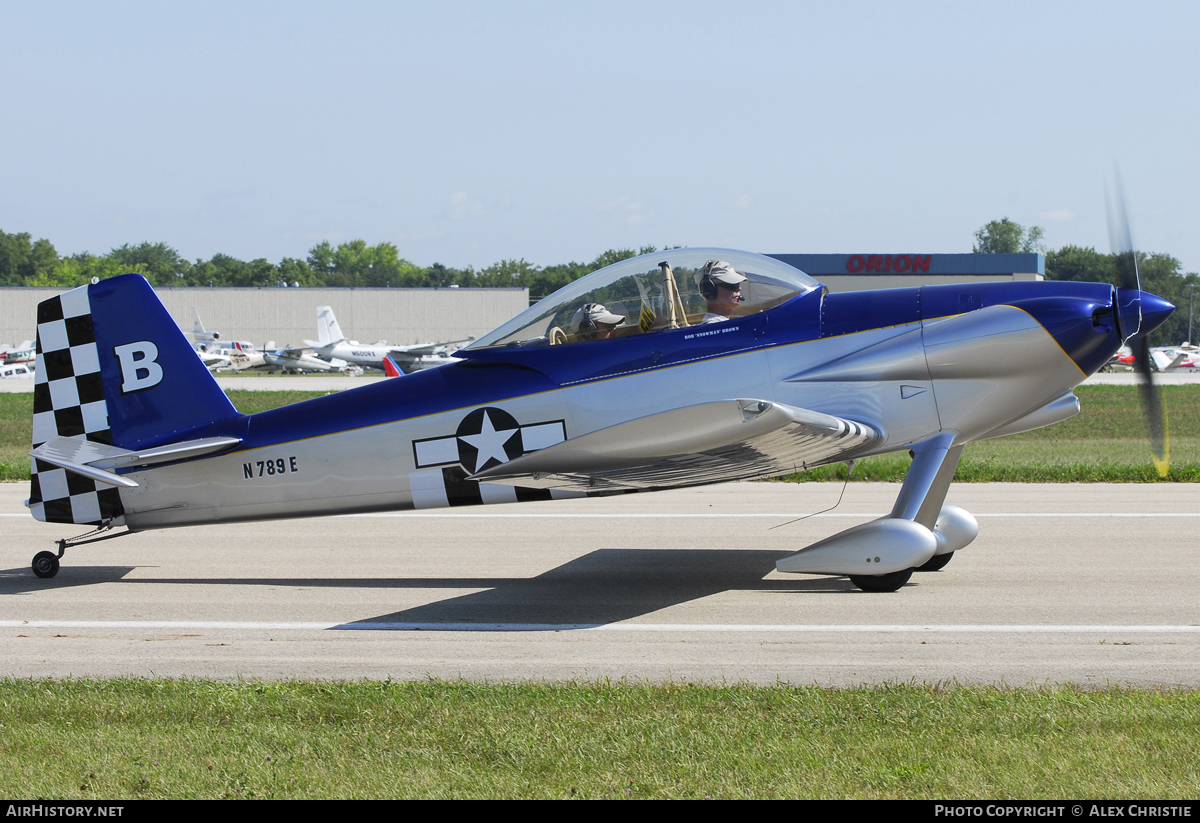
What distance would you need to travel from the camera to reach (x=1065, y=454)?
15875 mm

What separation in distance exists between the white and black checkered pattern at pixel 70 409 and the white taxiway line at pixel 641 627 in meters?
1.27

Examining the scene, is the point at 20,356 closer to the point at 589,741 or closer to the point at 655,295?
the point at 655,295

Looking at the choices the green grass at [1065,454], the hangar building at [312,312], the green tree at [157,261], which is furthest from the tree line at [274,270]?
the green grass at [1065,454]

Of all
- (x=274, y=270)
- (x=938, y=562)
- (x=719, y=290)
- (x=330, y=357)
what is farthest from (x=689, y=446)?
(x=274, y=270)

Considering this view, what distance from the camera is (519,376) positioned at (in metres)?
7.28

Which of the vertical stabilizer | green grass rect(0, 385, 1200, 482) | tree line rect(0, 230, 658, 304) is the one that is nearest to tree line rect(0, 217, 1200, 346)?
tree line rect(0, 230, 658, 304)

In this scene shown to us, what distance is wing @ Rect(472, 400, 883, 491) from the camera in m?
5.84

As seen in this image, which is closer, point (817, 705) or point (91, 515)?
point (817, 705)

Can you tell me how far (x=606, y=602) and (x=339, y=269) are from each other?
171 meters

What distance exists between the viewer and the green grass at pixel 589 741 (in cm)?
372

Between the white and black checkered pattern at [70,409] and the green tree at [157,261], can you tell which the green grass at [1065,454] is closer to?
the white and black checkered pattern at [70,409]
